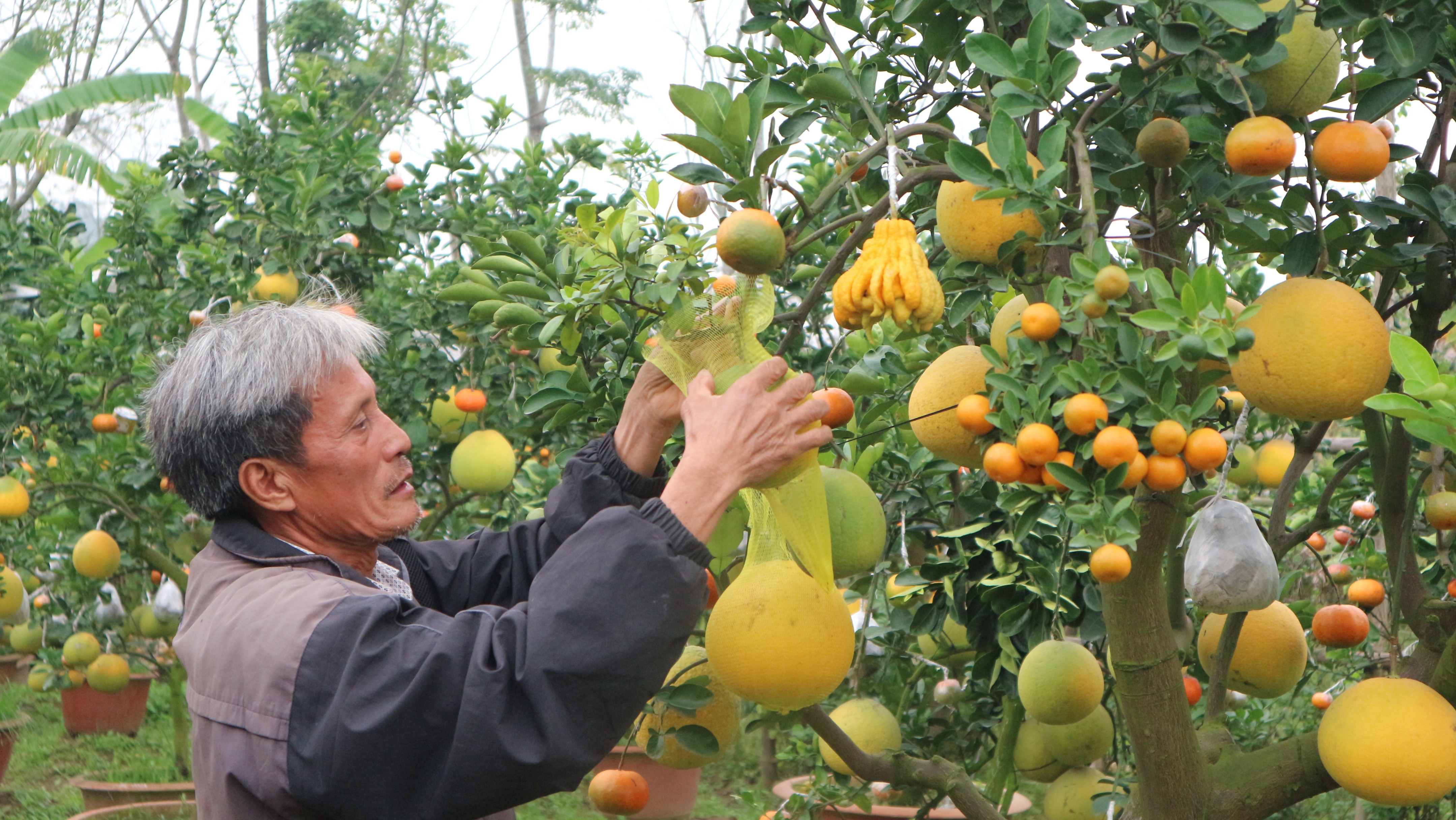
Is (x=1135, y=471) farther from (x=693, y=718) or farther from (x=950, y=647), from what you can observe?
(x=950, y=647)

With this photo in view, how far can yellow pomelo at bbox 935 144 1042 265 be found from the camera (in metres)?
1.32

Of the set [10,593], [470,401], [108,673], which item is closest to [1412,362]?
[470,401]

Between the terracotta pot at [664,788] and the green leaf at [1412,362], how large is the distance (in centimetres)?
357

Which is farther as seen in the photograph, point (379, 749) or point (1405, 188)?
point (1405, 188)

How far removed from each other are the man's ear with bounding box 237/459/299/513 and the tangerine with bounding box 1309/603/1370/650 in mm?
1529

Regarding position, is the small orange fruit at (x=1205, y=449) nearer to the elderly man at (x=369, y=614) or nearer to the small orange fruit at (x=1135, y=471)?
the small orange fruit at (x=1135, y=471)

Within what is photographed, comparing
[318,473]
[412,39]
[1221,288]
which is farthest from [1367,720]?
[412,39]

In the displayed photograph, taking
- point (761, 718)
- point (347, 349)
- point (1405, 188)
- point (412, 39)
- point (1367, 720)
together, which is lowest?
point (761, 718)

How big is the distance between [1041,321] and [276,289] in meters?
3.07

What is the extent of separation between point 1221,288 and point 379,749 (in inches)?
35.2

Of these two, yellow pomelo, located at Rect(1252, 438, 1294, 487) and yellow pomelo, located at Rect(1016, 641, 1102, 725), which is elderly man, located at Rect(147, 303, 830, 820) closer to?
yellow pomelo, located at Rect(1016, 641, 1102, 725)

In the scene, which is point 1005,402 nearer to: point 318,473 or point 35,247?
point 318,473

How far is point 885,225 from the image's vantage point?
47.4 inches

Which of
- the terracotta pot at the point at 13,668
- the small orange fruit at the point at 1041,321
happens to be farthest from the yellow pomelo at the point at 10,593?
the small orange fruit at the point at 1041,321
